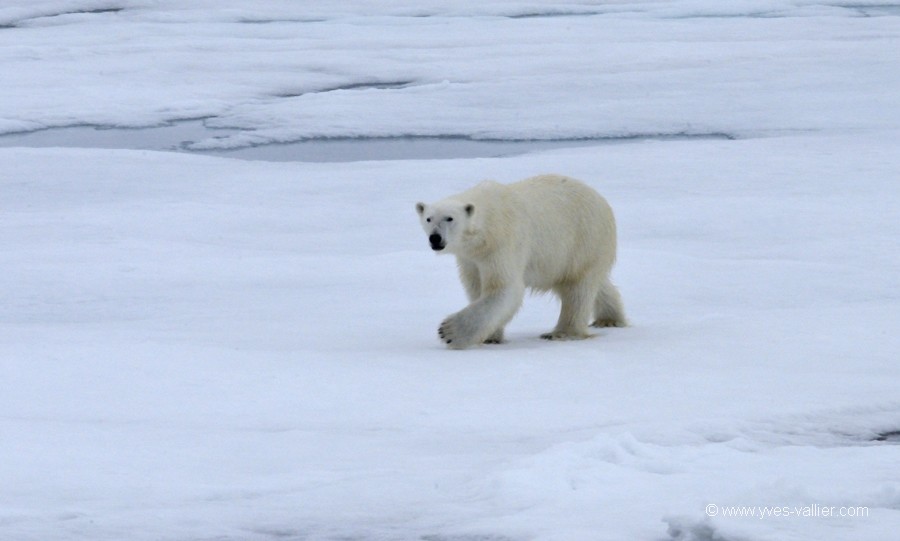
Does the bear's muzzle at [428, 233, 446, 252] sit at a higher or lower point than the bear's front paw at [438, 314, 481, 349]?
higher

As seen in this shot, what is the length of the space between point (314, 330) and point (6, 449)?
2001 mm

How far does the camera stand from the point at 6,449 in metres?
2.95

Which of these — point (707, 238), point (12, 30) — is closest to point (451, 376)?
point (707, 238)

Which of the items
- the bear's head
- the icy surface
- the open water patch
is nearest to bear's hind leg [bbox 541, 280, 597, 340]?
the bear's head

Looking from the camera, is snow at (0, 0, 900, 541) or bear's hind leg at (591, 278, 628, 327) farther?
bear's hind leg at (591, 278, 628, 327)

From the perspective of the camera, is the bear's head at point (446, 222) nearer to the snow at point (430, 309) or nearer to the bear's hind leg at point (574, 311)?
the snow at point (430, 309)

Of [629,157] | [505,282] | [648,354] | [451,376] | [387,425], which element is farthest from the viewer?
[629,157]

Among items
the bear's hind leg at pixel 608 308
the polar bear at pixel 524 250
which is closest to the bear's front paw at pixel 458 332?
the polar bear at pixel 524 250

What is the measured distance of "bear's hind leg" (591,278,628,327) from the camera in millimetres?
5219

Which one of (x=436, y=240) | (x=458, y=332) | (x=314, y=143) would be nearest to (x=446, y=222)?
(x=436, y=240)

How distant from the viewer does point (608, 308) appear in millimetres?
5246

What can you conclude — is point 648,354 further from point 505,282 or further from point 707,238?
point 707,238

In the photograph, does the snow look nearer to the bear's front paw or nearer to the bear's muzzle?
the bear's front paw

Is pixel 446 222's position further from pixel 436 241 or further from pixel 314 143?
pixel 314 143
